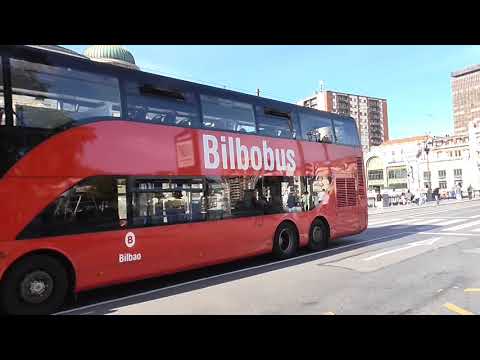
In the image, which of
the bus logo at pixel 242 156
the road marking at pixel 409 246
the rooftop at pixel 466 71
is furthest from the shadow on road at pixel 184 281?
the rooftop at pixel 466 71

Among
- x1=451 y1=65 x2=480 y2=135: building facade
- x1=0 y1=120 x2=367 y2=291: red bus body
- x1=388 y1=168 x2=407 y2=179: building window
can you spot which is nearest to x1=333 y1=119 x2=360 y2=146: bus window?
x1=0 y1=120 x2=367 y2=291: red bus body

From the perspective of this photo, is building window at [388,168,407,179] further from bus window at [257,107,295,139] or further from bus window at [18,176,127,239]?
bus window at [18,176,127,239]

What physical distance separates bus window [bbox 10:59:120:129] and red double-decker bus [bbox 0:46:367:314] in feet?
0.06

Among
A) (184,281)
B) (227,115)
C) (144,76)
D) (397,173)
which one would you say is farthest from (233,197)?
(397,173)

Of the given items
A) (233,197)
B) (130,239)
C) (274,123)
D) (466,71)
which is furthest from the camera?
(466,71)

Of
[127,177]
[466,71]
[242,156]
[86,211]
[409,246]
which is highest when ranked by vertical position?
[466,71]

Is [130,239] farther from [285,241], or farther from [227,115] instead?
[285,241]

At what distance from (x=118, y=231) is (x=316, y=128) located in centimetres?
691

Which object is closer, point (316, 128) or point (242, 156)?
point (242, 156)

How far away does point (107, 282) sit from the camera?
622 centimetres

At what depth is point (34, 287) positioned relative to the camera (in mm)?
5434
